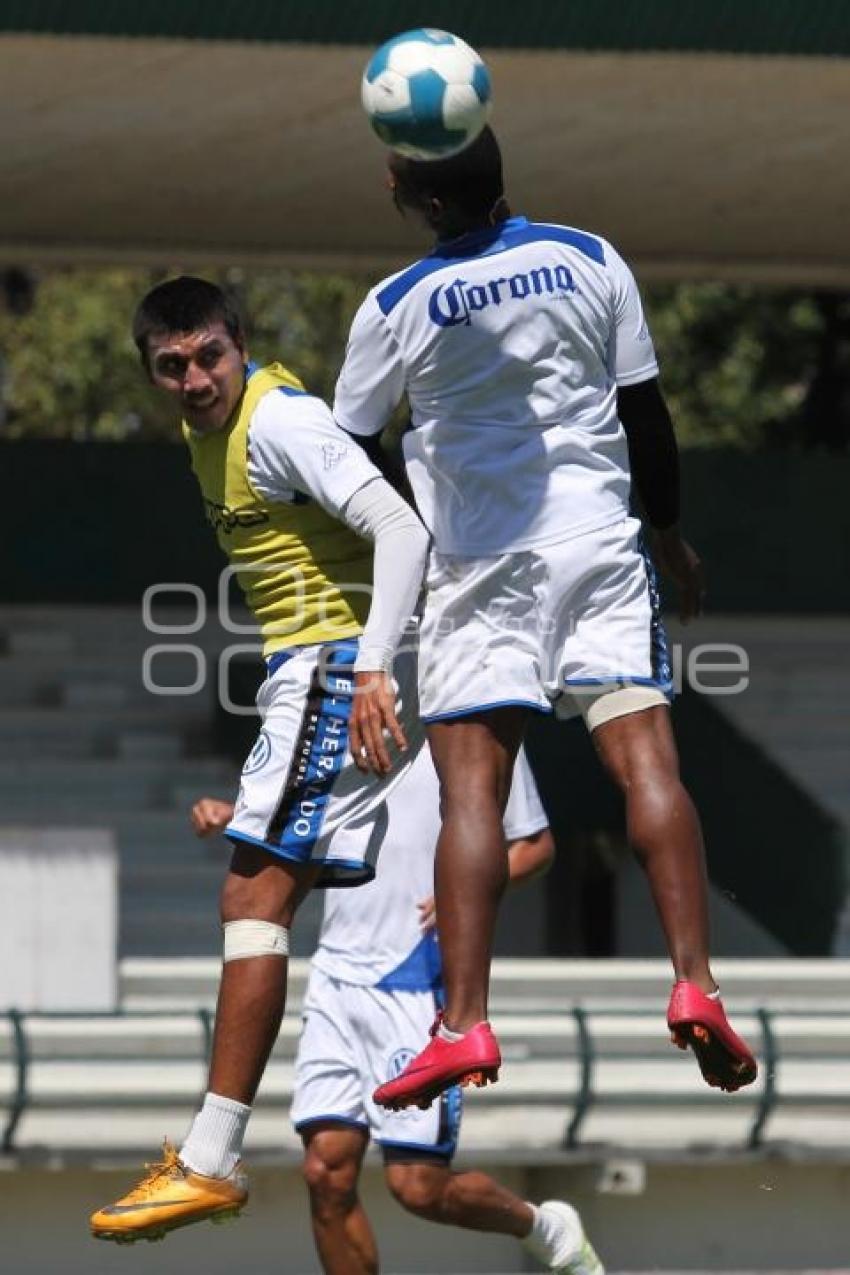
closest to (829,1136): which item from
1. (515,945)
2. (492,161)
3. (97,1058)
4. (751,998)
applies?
(751,998)

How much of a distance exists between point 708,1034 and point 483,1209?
2.53m

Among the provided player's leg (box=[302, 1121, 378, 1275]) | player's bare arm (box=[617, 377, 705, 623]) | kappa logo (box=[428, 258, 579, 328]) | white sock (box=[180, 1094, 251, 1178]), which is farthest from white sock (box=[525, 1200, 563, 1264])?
kappa logo (box=[428, 258, 579, 328])

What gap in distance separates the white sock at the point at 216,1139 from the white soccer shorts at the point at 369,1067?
1347 millimetres

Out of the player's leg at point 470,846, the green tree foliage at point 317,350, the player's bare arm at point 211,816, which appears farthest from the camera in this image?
the green tree foliage at point 317,350

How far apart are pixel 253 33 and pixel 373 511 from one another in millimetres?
7942

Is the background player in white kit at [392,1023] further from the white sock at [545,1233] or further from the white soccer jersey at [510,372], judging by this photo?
the white soccer jersey at [510,372]

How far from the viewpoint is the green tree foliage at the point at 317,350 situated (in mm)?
35094

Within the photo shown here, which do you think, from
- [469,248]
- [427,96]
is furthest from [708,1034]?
[427,96]

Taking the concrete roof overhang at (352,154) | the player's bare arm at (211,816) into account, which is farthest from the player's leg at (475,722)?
the concrete roof overhang at (352,154)

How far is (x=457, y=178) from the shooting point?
6.76m

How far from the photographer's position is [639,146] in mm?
17312

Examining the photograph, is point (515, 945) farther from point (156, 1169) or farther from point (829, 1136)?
point (156, 1169)

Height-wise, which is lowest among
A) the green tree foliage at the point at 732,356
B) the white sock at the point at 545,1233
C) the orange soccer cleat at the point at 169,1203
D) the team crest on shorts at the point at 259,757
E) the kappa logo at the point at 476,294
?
the white sock at the point at 545,1233

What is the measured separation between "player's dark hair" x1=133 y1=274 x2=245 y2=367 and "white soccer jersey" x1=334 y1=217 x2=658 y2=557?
534mm
